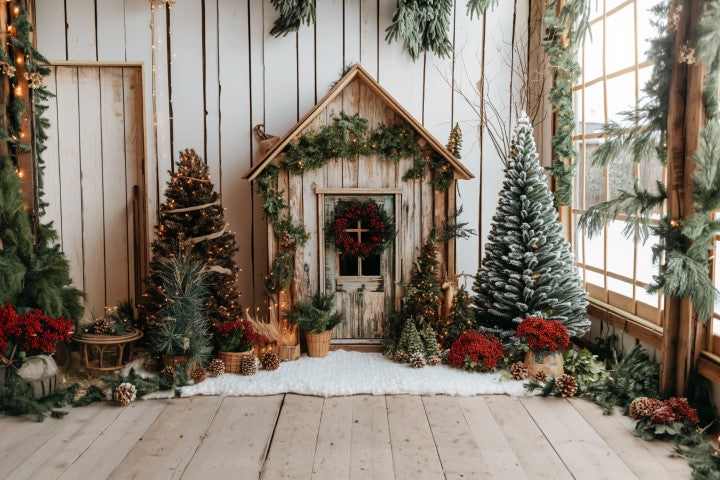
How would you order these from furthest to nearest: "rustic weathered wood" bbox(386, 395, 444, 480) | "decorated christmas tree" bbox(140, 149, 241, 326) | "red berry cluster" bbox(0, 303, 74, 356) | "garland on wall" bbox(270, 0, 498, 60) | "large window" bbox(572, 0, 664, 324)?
"garland on wall" bbox(270, 0, 498, 60), "decorated christmas tree" bbox(140, 149, 241, 326), "large window" bbox(572, 0, 664, 324), "red berry cluster" bbox(0, 303, 74, 356), "rustic weathered wood" bbox(386, 395, 444, 480)

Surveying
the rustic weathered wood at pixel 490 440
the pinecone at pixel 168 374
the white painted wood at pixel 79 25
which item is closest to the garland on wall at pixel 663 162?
the rustic weathered wood at pixel 490 440

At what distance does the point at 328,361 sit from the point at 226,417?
114cm

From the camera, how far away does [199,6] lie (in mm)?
5465

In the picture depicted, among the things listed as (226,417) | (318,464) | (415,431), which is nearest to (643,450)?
(415,431)

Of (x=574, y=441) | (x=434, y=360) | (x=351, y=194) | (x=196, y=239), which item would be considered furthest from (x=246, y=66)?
(x=574, y=441)

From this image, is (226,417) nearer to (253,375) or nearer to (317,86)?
(253,375)

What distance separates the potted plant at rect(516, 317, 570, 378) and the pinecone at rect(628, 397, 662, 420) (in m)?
0.67

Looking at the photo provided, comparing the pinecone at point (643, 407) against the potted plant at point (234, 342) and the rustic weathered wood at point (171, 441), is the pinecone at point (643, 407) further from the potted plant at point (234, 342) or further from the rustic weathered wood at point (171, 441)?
the potted plant at point (234, 342)

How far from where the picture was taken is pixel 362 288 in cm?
507

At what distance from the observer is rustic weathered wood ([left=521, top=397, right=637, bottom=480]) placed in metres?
3.13

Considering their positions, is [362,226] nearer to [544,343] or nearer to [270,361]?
[270,361]

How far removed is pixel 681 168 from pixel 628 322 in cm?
122

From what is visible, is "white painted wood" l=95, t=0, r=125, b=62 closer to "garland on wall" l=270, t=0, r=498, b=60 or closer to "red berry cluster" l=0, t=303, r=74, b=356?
"garland on wall" l=270, t=0, r=498, b=60

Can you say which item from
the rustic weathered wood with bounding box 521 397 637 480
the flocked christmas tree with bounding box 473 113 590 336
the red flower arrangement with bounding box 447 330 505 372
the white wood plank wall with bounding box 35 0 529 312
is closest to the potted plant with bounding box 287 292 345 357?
the white wood plank wall with bounding box 35 0 529 312
